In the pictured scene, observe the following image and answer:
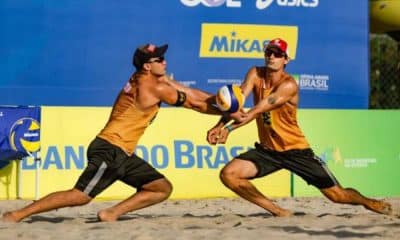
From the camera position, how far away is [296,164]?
947cm

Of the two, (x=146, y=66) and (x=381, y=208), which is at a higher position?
(x=146, y=66)

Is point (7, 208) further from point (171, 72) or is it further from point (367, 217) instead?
point (171, 72)

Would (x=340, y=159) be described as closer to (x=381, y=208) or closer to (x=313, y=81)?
(x=313, y=81)

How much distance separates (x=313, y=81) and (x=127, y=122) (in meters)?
9.60

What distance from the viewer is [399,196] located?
14102 millimetres

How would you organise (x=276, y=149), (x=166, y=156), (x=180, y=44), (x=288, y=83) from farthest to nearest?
(x=180, y=44)
(x=166, y=156)
(x=276, y=149)
(x=288, y=83)

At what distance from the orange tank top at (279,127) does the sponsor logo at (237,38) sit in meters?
8.07

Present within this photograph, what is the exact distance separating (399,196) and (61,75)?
5.98 metres

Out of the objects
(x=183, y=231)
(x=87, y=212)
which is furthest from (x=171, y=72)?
(x=183, y=231)

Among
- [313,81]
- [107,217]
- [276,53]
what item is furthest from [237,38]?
[107,217]

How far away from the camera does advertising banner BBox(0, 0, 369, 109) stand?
53.6ft

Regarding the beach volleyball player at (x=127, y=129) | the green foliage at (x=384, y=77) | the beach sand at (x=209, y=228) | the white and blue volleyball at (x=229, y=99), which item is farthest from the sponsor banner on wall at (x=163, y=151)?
the green foliage at (x=384, y=77)

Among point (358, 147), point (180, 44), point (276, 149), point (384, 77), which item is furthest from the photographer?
point (384, 77)

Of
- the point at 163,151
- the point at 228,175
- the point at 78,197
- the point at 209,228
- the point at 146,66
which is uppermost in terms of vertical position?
the point at 146,66
